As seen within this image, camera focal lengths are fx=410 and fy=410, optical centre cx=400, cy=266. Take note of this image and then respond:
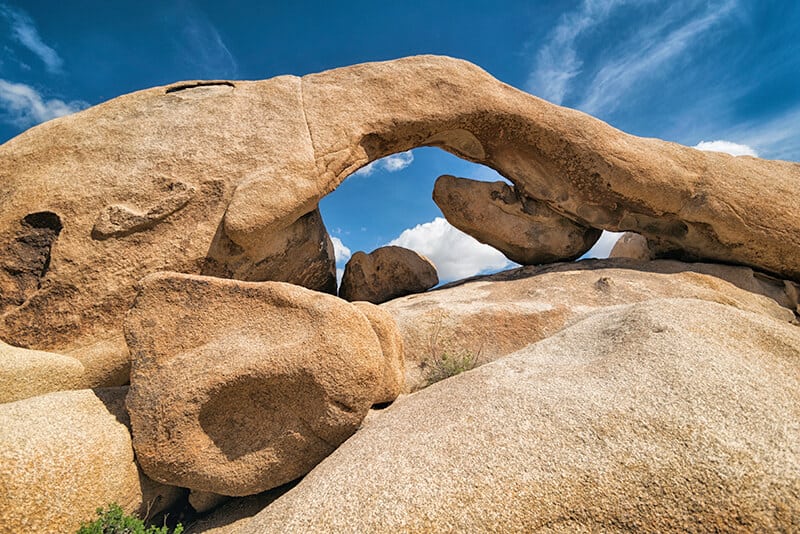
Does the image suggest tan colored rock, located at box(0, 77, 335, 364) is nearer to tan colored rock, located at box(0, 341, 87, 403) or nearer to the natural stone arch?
tan colored rock, located at box(0, 341, 87, 403)

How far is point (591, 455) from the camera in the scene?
284 centimetres

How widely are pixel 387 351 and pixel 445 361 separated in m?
1.26

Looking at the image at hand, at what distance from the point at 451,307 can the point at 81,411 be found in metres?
4.88

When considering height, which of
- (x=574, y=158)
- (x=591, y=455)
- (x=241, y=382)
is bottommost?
(x=591, y=455)

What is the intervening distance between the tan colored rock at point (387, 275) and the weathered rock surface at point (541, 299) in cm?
62

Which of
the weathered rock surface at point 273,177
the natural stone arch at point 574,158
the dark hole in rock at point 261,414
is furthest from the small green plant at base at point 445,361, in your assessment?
the natural stone arch at point 574,158

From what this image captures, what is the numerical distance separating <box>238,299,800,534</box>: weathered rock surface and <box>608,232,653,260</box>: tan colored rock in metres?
6.11

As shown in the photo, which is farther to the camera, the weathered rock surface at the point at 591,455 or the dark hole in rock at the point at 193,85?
the dark hole in rock at the point at 193,85

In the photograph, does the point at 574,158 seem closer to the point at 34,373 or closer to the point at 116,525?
the point at 116,525

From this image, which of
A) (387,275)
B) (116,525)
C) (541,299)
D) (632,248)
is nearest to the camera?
(116,525)

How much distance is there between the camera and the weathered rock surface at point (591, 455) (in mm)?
2596

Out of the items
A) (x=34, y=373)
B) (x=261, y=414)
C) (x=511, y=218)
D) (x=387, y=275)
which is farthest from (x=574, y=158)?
(x=34, y=373)

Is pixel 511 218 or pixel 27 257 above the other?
pixel 511 218

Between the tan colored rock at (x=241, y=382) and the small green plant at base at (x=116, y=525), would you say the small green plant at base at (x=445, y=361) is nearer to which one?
the tan colored rock at (x=241, y=382)
